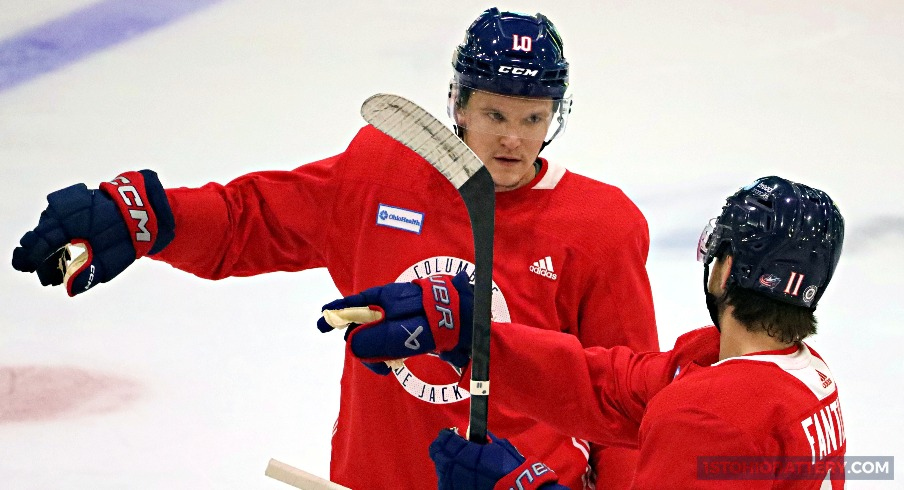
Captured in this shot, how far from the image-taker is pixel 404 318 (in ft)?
7.39

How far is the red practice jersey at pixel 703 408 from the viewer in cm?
195

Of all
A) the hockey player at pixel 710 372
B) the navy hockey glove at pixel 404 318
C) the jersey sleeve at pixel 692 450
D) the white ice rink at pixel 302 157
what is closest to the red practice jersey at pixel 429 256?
the hockey player at pixel 710 372

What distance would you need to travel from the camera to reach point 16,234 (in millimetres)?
4508

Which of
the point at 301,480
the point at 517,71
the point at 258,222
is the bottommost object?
the point at 301,480

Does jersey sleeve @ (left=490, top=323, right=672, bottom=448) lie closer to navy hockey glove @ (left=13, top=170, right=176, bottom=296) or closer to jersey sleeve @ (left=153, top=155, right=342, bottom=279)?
jersey sleeve @ (left=153, top=155, right=342, bottom=279)

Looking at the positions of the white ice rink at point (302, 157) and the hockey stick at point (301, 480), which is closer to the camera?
the hockey stick at point (301, 480)

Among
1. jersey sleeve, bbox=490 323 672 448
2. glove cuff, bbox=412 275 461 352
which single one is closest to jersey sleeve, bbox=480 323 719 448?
jersey sleeve, bbox=490 323 672 448

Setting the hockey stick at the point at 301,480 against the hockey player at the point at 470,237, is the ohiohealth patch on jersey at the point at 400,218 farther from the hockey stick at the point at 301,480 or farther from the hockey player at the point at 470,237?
the hockey stick at the point at 301,480

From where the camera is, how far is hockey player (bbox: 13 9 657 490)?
2.65m

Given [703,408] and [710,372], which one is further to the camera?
[710,372]

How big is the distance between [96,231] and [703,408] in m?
1.25

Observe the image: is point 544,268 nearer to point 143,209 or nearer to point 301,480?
point 301,480
